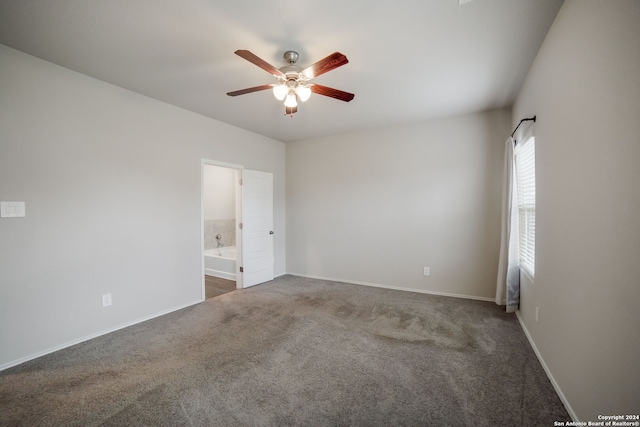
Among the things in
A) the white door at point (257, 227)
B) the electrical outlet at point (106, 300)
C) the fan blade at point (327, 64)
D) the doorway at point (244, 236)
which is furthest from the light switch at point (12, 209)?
the fan blade at point (327, 64)

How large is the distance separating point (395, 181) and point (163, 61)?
11.1 ft

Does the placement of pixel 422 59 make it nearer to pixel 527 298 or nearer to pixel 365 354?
pixel 527 298

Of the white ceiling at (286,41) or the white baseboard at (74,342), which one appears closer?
the white ceiling at (286,41)

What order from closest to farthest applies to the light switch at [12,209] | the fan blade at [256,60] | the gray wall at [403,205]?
the fan blade at [256,60], the light switch at [12,209], the gray wall at [403,205]

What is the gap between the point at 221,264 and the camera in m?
5.05

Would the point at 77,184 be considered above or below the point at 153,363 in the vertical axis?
above

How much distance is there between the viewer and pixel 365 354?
2.32 meters

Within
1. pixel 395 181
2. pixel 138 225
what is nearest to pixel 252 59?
pixel 138 225

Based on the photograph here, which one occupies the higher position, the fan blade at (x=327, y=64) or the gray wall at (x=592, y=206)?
the fan blade at (x=327, y=64)

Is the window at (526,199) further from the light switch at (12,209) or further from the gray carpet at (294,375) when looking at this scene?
the light switch at (12,209)

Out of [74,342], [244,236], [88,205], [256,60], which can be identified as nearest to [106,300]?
[74,342]

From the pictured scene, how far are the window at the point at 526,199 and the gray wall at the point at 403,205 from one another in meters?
0.63

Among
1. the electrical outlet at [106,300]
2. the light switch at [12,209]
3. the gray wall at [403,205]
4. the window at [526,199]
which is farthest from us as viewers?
the gray wall at [403,205]

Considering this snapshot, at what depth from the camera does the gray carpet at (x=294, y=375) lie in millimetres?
1628
